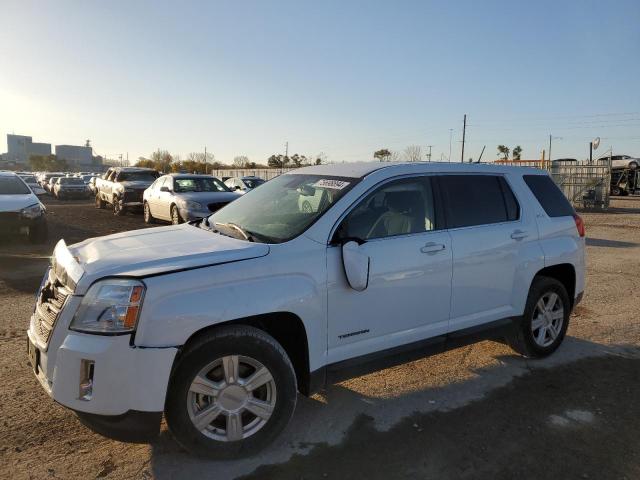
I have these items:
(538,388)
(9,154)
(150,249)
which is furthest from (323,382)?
(9,154)

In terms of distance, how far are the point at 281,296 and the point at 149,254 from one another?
861mm

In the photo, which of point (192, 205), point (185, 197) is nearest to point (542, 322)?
point (192, 205)

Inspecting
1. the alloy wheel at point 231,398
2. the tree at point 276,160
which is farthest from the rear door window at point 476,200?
the tree at point 276,160

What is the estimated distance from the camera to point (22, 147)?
156 m

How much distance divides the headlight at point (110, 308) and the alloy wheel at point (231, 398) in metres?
0.52

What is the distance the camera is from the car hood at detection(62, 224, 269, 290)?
9.12ft

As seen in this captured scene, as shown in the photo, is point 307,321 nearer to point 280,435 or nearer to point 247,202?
point 280,435

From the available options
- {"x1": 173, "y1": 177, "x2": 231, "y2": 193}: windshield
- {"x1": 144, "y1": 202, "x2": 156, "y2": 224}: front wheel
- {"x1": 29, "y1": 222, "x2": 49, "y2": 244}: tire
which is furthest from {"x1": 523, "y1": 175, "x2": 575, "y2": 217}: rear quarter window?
{"x1": 144, "y1": 202, "x2": 156, "y2": 224}: front wheel

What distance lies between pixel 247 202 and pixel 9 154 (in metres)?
186

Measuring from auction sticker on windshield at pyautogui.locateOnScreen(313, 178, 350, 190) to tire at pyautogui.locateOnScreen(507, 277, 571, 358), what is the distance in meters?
2.09

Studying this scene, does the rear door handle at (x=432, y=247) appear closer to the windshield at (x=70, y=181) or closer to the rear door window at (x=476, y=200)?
the rear door window at (x=476, y=200)

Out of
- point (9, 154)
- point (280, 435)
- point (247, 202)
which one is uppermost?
point (9, 154)

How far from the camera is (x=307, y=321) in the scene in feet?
10.2

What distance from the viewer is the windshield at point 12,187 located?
10.5 m
